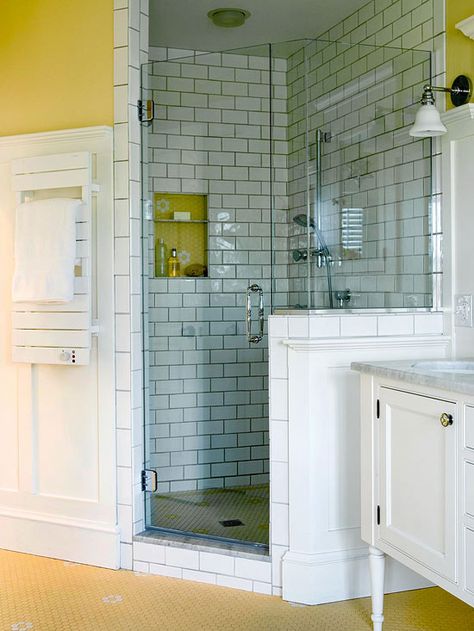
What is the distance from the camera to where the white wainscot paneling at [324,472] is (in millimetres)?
2770

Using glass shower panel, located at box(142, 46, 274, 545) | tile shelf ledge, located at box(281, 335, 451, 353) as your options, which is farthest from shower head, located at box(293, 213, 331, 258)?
tile shelf ledge, located at box(281, 335, 451, 353)

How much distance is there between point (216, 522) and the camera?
10.5 feet

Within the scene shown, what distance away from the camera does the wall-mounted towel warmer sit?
3.10 meters

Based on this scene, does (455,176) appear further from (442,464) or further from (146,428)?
(146,428)

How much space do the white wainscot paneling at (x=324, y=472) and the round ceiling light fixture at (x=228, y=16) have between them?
6.59 ft

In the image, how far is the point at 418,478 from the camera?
221cm

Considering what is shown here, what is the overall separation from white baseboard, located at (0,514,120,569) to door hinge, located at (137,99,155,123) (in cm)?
180

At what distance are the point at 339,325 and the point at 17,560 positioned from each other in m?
1.80

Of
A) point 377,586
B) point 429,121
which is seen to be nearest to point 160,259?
point 429,121

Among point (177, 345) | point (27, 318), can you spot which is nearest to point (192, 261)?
point (177, 345)

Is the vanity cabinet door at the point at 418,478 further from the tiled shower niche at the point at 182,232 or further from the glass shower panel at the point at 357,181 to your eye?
the tiled shower niche at the point at 182,232

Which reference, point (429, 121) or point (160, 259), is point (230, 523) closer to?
point (160, 259)

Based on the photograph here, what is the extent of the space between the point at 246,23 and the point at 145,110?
1188 millimetres

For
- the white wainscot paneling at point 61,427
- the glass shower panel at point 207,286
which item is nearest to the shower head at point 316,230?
the glass shower panel at point 207,286
